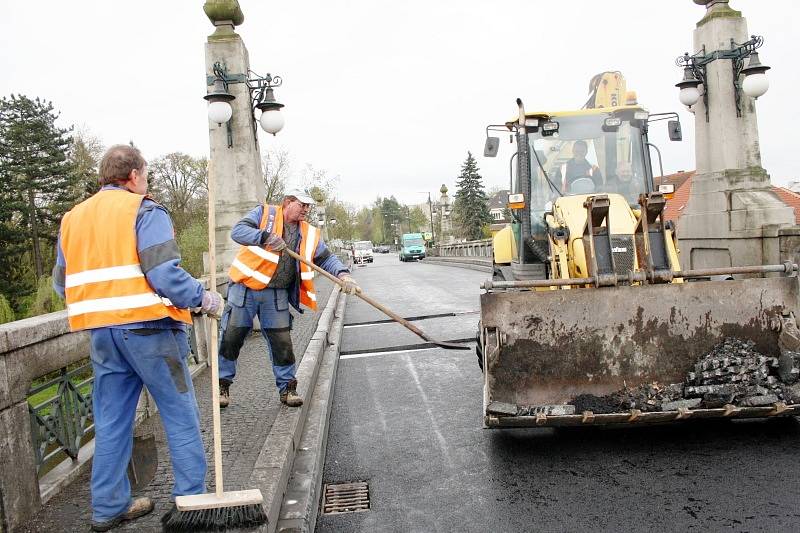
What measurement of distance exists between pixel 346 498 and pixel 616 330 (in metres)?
2.43

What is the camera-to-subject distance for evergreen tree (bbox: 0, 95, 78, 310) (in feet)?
102

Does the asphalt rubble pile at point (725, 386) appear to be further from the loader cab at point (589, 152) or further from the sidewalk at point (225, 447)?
the loader cab at point (589, 152)

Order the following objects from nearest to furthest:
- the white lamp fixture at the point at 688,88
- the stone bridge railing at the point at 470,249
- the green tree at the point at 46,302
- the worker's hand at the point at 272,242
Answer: the worker's hand at the point at 272,242 → the white lamp fixture at the point at 688,88 → the green tree at the point at 46,302 → the stone bridge railing at the point at 470,249

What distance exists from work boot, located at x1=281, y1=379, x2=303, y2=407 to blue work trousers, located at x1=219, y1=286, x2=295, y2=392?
0.04 meters

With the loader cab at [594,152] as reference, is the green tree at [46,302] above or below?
below

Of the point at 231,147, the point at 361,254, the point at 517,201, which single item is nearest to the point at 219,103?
the point at 231,147

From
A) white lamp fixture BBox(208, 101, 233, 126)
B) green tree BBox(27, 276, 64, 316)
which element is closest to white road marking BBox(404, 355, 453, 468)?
white lamp fixture BBox(208, 101, 233, 126)

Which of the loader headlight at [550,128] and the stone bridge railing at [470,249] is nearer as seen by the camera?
the loader headlight at [550,128]

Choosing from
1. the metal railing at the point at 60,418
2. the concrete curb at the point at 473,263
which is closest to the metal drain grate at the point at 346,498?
the metal railing at the point at 60,418

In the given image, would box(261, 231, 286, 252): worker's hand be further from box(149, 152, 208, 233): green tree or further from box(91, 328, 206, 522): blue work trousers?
box(149, 152, 208, 233): green tree

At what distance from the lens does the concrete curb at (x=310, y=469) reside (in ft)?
11.3

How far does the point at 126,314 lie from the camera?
302 centimetres

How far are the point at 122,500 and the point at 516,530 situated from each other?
2.06m

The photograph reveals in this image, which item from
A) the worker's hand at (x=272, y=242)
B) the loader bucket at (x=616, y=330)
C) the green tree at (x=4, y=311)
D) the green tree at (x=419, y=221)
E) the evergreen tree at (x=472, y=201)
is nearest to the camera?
the loader bucket at (x=616, y=330)
